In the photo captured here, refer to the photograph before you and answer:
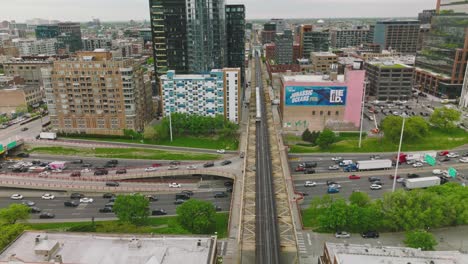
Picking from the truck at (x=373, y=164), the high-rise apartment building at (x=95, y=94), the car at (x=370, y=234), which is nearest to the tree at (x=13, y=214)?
the high-rise apartment building at (x=95, y=94)

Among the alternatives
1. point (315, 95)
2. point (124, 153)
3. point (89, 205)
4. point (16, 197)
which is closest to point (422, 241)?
point (89, 205)

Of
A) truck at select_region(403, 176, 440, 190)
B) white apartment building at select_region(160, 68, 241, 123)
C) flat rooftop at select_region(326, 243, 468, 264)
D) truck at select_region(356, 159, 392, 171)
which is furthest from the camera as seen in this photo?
white apartment building at select_region(160, 68, 241, 123)

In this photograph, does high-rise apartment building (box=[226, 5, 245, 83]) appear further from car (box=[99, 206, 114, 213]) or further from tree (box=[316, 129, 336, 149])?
car (box=[99, 206, 114, 213])

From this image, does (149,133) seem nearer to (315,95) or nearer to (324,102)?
(315,95)

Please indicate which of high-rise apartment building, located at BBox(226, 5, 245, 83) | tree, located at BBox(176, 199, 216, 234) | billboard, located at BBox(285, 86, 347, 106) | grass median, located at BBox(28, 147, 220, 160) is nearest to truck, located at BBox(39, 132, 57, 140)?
grass median, located at BBox(28, 147, 220, 160)

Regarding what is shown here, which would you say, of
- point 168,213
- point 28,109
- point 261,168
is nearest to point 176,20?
point 28,109

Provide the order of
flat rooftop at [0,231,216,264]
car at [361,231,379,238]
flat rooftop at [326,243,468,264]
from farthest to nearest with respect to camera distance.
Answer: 1. car at [361,231,379,238]
2. flat rooftop at [326,243,468,264]
3. flat rooftop at [0,231,216,264]

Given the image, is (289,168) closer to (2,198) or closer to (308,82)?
(308,82)
